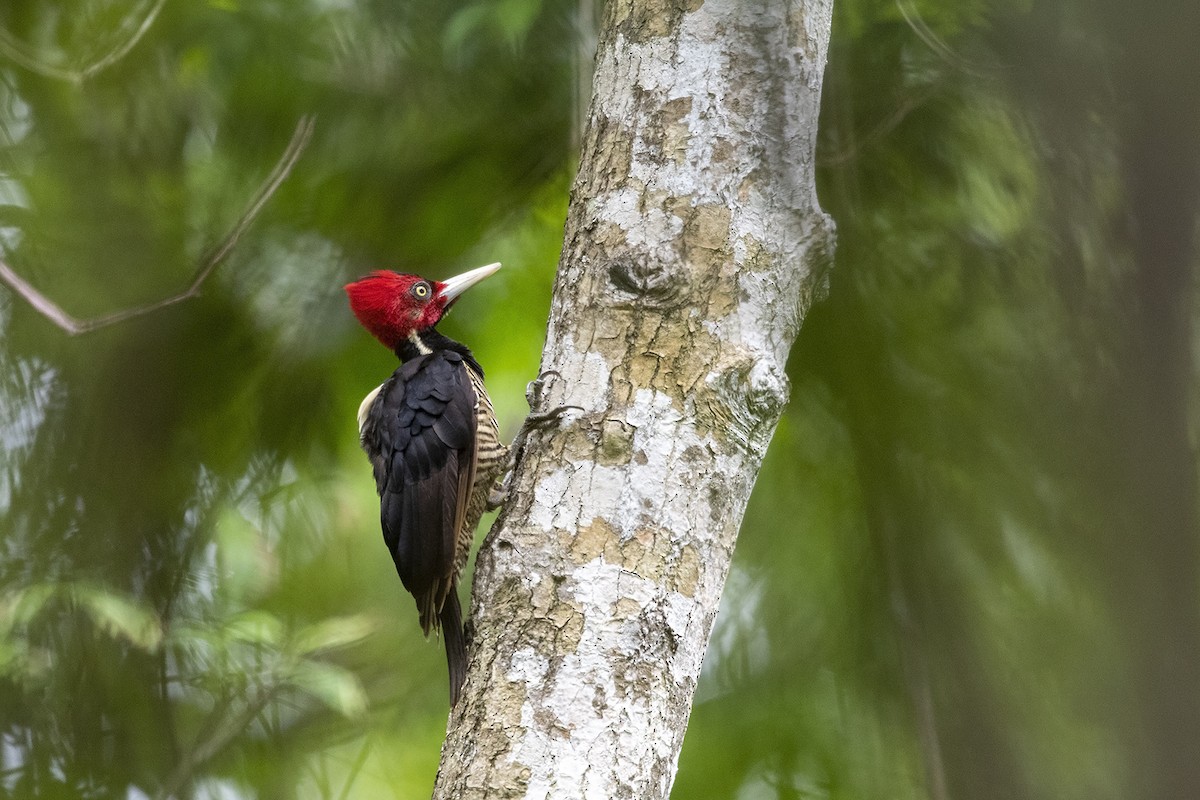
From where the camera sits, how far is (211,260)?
3375 mm

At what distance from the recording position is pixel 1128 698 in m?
0.84

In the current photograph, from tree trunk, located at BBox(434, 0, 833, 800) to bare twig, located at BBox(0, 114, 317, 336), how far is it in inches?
47.2

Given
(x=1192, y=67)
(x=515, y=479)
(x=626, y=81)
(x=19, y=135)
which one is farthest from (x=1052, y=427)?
(x=19, y=135)

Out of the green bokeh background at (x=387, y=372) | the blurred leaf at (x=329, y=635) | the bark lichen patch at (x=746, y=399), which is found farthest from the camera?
the blurred leaf at (x=329, y=635)

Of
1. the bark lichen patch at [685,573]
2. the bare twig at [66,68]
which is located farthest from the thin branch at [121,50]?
the bark lichen patch at [685,573]

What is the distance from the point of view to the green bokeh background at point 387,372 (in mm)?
1155

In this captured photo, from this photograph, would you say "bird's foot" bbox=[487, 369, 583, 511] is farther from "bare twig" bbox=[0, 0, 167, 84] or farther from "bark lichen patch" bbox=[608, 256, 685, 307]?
"bare twig" bbox=[0, 0, 167, 84]

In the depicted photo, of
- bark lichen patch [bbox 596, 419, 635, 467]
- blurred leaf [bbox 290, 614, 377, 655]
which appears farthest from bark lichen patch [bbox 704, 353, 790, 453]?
blurred leaf [bbox 290, 614, 377, 655]

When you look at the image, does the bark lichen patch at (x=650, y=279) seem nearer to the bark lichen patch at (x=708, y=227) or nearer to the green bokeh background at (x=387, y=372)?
the bark lichen patch at (x=708, y=227)

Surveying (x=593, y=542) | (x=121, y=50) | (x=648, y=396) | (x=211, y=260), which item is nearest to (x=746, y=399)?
(x=648, y=396)

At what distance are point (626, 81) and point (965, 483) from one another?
1655mm

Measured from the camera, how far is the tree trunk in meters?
2.06

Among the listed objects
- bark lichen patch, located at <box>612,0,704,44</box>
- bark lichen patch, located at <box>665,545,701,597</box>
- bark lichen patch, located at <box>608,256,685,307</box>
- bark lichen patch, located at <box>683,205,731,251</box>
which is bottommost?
bark lichen patch, located at <box>665,545,701,597</box>

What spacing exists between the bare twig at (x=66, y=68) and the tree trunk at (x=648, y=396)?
1828 millimetres
